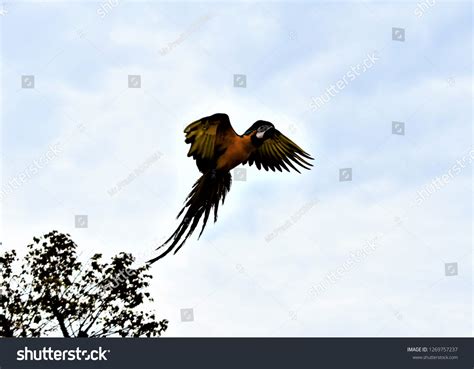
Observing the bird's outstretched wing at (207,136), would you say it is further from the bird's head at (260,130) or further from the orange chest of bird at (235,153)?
the bird's head at (260,130)

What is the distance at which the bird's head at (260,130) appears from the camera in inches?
390

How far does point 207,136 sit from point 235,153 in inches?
19.2

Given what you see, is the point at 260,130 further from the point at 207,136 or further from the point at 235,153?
the point at 207,136

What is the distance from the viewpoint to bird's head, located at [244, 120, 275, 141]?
32.5 feet

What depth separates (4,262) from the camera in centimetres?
1327

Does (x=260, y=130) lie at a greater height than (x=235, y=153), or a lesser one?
greater

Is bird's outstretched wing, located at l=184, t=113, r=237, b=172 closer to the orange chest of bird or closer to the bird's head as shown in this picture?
the orange chest of bird

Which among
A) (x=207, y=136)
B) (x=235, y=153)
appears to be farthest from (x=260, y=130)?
(x=207, y=136)

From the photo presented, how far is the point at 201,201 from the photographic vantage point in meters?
9.50

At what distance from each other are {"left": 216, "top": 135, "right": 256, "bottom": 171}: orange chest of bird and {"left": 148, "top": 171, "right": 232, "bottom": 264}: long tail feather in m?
0.14
